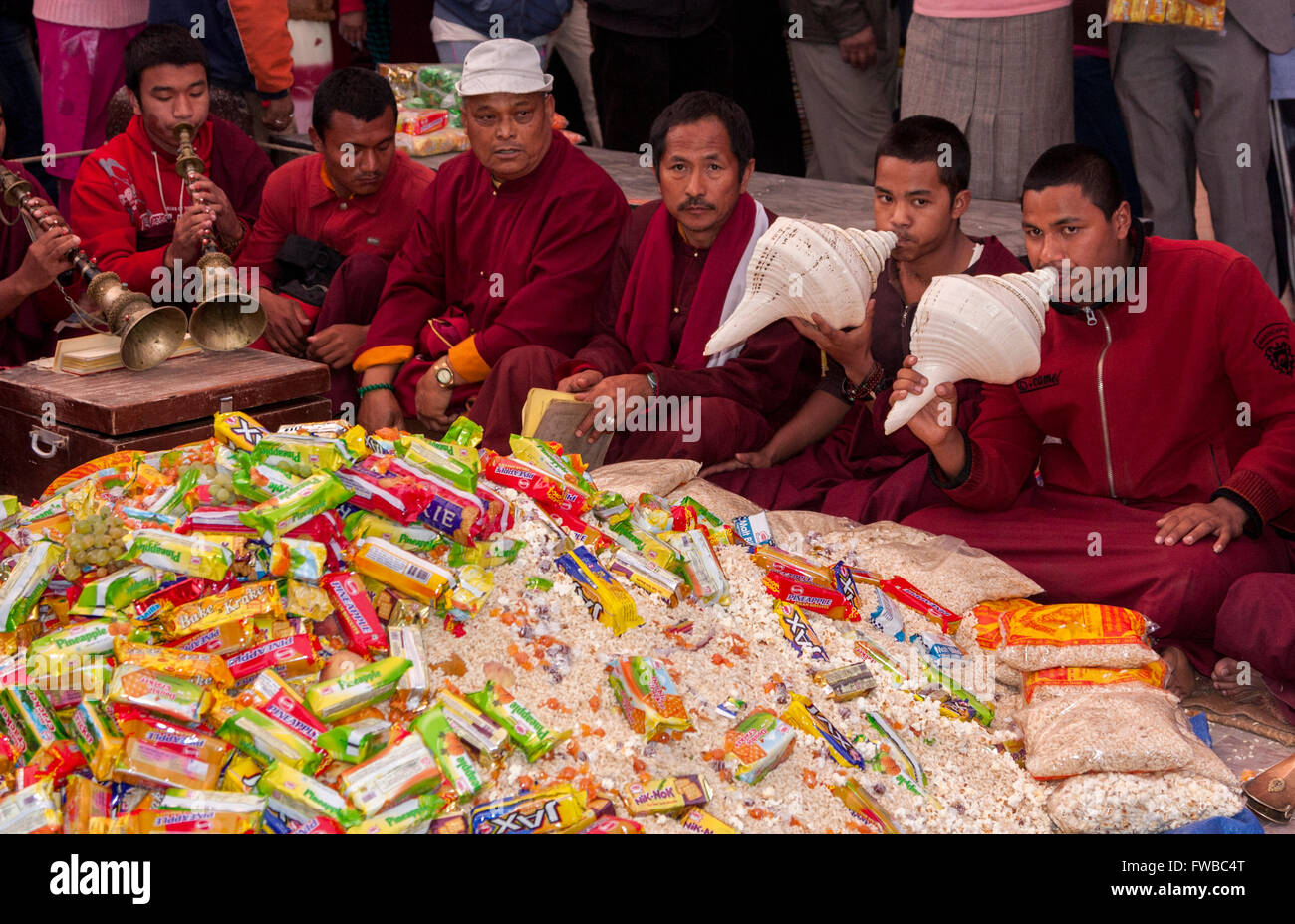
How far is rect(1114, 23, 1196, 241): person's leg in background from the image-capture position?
13.2ft

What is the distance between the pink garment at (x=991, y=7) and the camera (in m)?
4.07

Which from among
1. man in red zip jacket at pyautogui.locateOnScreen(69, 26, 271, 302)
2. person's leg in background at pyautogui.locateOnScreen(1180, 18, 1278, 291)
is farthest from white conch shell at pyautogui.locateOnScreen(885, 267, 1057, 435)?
man in red zip jacket at pyautogui.locateOnScreen(69, 26, 271, 302)

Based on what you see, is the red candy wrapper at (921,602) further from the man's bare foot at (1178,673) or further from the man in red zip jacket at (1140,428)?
the man's bare foot at (1178,673)

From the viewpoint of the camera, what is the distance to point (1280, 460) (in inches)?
105

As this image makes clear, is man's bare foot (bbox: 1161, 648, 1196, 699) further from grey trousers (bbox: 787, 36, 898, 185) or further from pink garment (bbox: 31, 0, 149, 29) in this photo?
pink garment (bbox: 31, 0, 149, 29)

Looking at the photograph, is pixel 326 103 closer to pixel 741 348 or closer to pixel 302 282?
pixel 302 282

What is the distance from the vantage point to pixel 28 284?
3.66 metres

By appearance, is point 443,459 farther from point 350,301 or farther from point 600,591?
point 350,301

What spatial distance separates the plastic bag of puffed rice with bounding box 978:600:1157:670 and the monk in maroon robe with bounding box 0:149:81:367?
2644mm

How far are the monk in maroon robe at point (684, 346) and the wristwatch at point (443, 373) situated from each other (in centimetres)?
24

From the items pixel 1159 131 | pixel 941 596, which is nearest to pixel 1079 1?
pixel 1159 131

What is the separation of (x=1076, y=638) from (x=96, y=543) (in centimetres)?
182

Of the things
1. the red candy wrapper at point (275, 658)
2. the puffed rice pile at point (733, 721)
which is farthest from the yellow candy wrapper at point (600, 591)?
the red candy wrapper at point (275, 658)

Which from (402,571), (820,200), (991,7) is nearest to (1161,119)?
(991,7)
